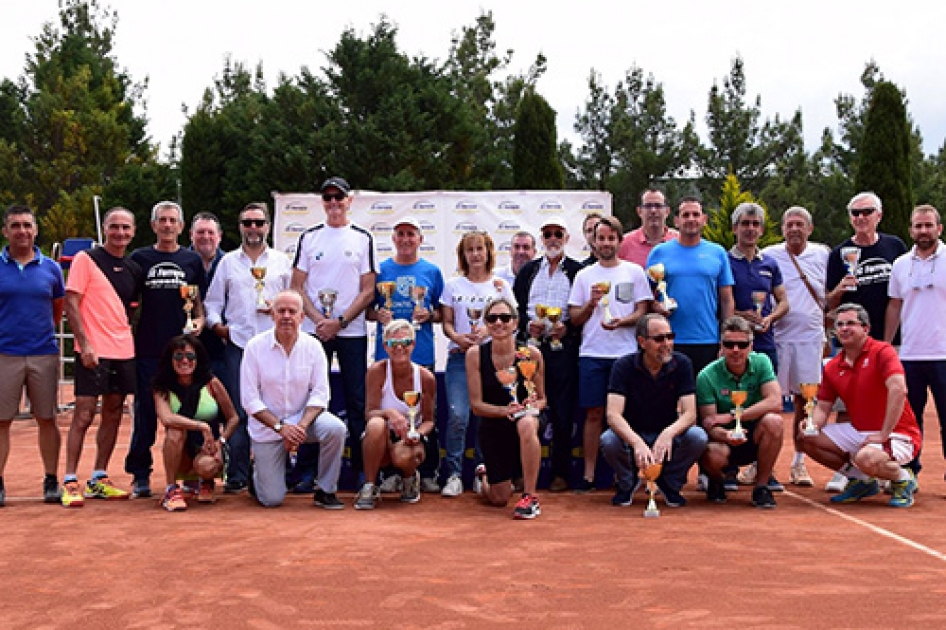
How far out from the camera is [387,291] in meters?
7.61

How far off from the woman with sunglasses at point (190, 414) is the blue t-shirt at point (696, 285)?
3.32 m

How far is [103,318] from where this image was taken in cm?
747

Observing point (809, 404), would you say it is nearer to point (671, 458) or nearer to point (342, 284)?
point (671, 458)

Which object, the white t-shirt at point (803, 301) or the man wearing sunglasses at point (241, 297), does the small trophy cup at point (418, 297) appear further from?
the white t-shirt at point (803, 301)

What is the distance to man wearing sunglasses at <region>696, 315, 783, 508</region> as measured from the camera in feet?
23.0

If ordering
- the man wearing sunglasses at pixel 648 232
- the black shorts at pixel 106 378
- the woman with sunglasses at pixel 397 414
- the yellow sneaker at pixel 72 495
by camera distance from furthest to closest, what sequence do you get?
the man wearing sunglasses at pixel 648 232 → the black shorts at pixel 106 378 → the yellow sneaker at pixel 72 495 → the woman with sunglasses at pixel 397 414

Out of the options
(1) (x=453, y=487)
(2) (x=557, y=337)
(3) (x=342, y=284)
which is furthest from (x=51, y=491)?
(2) (x=557, y=337)

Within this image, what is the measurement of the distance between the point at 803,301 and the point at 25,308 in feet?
19.2

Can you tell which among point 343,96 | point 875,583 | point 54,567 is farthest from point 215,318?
point 343,96

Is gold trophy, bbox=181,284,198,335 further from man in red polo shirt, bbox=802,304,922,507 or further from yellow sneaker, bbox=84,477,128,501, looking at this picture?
man in red polo shirt, bbox=802,304,922,507

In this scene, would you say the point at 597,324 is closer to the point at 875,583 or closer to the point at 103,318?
the point at 875,583

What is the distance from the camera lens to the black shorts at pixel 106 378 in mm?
7371

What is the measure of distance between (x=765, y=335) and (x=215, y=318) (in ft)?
13.7

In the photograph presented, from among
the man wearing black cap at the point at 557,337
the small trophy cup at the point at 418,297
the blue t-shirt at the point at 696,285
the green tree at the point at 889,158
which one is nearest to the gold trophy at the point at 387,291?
the small trophy cup at the point at 418,297
